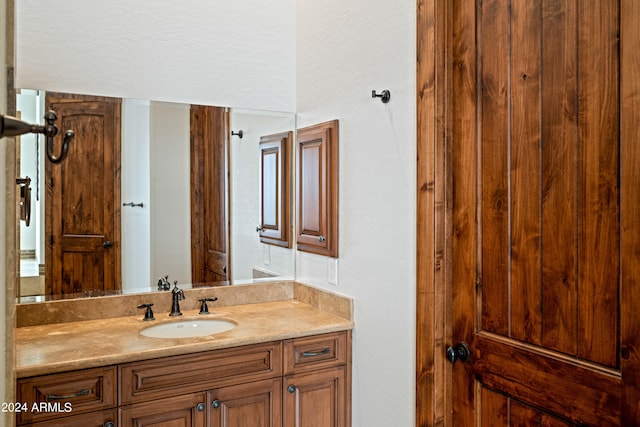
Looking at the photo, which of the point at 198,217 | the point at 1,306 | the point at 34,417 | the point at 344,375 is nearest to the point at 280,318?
the point at 344,375

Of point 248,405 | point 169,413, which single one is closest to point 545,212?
point 248,405

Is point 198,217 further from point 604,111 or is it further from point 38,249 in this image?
point 604,111

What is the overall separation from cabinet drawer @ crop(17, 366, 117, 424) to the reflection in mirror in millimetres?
612

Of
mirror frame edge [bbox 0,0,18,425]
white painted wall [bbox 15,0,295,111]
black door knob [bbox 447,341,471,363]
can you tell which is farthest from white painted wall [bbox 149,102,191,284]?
black door knob [bbox 447,341,471,363]

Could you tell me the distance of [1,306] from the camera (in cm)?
98

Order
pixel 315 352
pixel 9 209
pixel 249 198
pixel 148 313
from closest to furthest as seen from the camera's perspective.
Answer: pixel 9 209 → pixel 315 352 → pixel 148 313 → pixel 249 198

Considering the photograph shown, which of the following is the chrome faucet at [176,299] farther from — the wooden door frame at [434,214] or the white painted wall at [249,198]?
the wooden door frame at [434,214]

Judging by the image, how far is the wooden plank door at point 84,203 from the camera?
7.16ft

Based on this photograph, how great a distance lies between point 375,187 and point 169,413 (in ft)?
3.98

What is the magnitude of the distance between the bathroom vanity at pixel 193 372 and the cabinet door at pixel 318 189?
29 cm

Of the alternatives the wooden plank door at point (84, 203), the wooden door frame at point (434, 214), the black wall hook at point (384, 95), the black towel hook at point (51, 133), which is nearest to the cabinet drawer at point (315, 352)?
the wooden door frame at point (434, 214)

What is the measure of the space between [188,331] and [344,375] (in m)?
0.75

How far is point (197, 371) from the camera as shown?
1894 millimetres

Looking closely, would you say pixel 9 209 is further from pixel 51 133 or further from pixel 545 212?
pixel 545 212
